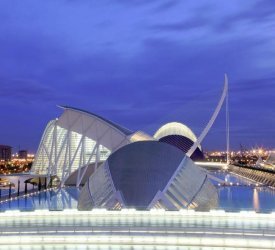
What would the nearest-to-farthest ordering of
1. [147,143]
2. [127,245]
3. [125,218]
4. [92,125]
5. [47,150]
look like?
[127,245] → [125,218] → [147,143] → [92,125] → [47,150]

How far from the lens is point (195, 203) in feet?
94.3

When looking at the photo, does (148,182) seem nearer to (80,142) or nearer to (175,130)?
(80,142)

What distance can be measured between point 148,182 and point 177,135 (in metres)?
68.0

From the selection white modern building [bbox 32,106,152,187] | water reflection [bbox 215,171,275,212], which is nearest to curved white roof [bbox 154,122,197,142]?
white modern building [bbox 32,106,152,187]

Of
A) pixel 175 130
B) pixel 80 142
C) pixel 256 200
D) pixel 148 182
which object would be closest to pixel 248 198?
pixel 256 200

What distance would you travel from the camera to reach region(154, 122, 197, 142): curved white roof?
320 feet

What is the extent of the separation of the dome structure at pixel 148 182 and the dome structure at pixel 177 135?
61.9m

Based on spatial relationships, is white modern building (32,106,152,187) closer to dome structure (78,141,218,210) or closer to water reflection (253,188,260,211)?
water reflection (253,188,260,211)

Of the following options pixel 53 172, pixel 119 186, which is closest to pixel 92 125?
pixel 53 172

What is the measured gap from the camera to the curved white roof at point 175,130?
97.7 meters

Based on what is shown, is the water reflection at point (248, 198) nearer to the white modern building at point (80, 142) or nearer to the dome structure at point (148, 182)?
the dome structure at point (148, 182)

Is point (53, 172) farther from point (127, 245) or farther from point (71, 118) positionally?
point (127, 245)

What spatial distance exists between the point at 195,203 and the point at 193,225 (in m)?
6.22

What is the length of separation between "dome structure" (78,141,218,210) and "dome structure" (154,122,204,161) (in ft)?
203
